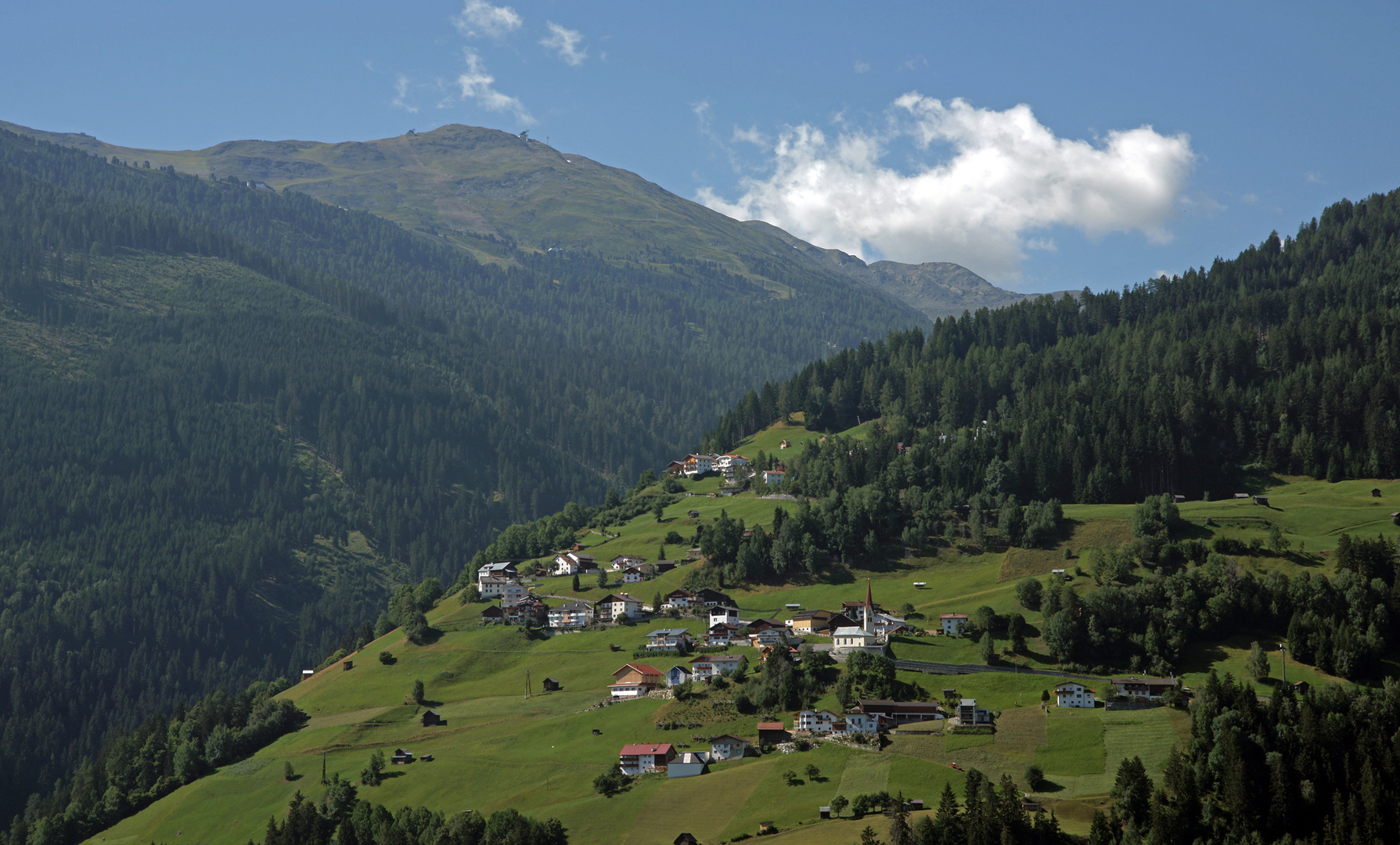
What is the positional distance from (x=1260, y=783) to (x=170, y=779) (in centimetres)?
10809

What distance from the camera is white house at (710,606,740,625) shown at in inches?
5235

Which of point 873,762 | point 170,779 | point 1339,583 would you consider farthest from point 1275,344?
point 170,779

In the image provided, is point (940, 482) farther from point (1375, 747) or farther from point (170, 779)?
point (170, 779)

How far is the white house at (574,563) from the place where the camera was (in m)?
164

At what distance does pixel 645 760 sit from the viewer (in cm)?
9875

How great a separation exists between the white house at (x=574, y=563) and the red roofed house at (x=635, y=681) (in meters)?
43.6

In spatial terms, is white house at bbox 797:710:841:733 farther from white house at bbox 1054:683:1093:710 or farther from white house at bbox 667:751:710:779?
white house at bbox 1054:683:1093:710

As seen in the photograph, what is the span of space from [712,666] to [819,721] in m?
18.9

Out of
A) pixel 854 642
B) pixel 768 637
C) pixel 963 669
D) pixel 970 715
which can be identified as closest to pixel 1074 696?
pixel 970 715

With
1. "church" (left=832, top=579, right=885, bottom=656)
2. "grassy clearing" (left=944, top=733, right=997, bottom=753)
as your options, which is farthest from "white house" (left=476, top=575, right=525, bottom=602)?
"grassy clearing" (left=944, top=733, right=997, bottom=753)

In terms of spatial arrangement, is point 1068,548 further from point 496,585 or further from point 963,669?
point 496,585

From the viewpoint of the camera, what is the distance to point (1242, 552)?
12394 cm

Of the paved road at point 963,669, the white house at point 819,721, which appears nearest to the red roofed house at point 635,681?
the white house at point 819,721

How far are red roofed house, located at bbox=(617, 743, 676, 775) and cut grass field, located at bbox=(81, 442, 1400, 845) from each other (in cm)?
235
